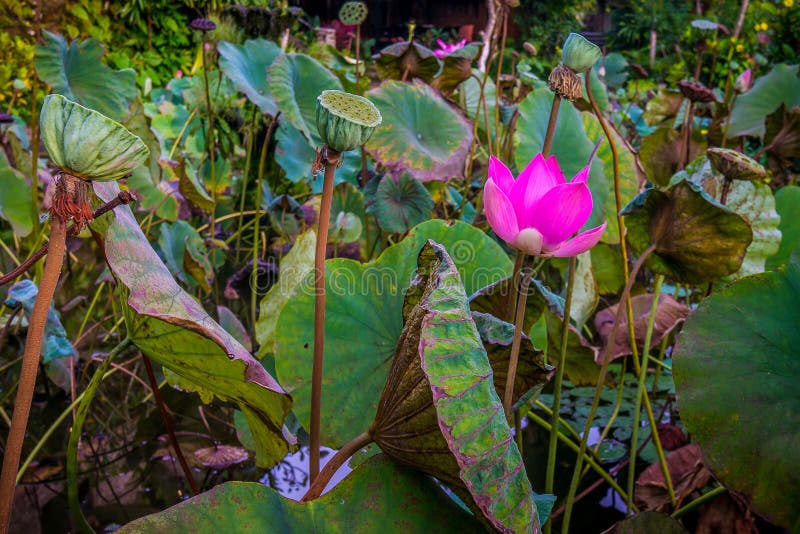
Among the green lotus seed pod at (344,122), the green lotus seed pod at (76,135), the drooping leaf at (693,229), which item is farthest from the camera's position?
the drooping leaf at (693,229)

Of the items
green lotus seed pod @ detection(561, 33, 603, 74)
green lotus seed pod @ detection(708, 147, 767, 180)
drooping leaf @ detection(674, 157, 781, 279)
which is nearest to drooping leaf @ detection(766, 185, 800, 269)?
drooping leaf @ detection(674, 157, 781, 279)

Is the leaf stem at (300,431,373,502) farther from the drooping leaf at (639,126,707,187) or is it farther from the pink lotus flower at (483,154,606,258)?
the drooping leaf at (639,126,707,187)

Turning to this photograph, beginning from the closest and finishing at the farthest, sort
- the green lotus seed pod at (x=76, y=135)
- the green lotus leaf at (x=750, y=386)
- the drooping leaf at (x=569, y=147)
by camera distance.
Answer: the green lotus seed pod at (x=76, y=135), the green lotus leaf at (x=750, y=386), the drooping leaf at (x=569, y=147)

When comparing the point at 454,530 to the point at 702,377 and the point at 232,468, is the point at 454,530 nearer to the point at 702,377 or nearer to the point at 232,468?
the point at 702,377

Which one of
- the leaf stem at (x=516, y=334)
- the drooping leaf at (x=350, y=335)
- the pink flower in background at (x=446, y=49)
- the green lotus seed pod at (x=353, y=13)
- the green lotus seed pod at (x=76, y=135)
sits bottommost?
the pink flower in background at (x=446, y=49)

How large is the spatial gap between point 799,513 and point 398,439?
40cm

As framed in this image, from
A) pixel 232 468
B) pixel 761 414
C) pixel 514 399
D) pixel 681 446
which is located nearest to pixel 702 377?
pixel 761 414

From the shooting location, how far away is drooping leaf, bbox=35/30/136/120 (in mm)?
1373

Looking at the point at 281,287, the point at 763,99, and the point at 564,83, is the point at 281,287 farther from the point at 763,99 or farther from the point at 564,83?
Result: the point at 763,99

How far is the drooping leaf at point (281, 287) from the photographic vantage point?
103 centimetres

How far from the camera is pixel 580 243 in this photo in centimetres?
A: 54

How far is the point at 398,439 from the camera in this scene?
0.51 m

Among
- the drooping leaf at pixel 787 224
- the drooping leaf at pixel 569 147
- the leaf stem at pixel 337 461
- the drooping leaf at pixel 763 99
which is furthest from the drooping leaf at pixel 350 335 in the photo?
the drooping leaf at pixel 763 99

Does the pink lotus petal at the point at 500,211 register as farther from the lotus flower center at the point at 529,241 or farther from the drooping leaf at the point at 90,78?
the drooping leaf at the point at 90,78
